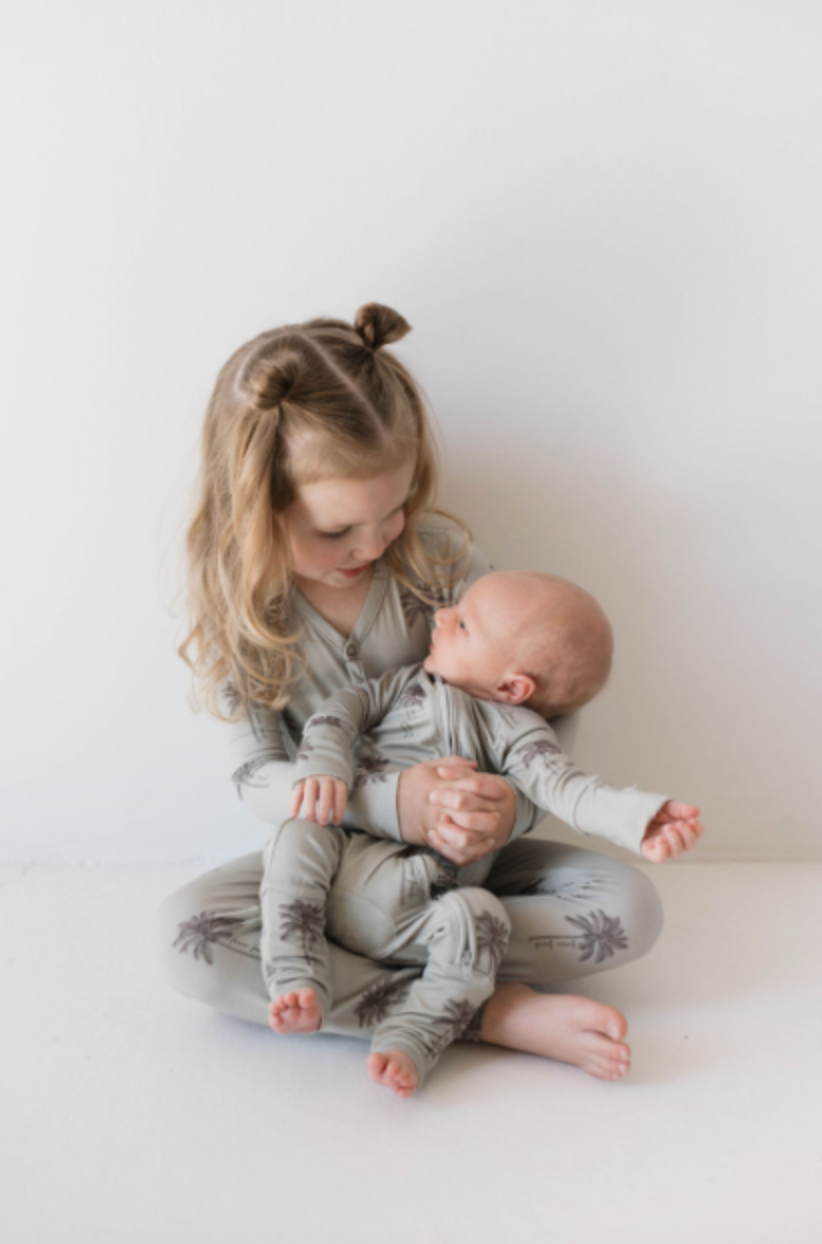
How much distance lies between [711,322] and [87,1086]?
1134 millimetres

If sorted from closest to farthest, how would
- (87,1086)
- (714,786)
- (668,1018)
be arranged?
(87,1086) → (668,1018) → (714,786)

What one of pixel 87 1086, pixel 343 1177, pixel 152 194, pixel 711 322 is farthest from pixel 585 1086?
pixel 152 194

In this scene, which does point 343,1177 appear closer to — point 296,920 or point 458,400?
point 296,920

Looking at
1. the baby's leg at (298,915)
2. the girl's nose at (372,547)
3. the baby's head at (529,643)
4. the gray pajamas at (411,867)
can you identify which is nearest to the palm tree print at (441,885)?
the gray pajamas at (411,867)

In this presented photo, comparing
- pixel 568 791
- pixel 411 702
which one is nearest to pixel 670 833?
pixel 568 791

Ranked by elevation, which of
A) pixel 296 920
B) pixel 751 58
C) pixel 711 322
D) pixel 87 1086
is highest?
pixel 751 58

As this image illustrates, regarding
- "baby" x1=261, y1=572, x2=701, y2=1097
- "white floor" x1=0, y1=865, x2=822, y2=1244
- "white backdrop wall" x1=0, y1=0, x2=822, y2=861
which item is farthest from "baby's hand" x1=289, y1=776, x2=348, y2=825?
"white backdrop wall" x1=0, y1=0, x2=822, y2=861

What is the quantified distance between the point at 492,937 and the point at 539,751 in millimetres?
202

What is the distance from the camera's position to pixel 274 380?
1025 mm

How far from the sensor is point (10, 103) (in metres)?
1.16

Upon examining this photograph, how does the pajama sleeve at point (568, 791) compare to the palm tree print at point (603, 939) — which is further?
the palm tree print at point (603, 939)

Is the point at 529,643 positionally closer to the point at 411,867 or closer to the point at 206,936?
the point at 411,867

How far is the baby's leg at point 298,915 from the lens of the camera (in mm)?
952

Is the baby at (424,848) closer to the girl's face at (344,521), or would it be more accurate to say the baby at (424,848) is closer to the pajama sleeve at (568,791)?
the pajama sleeve at (568,791)
